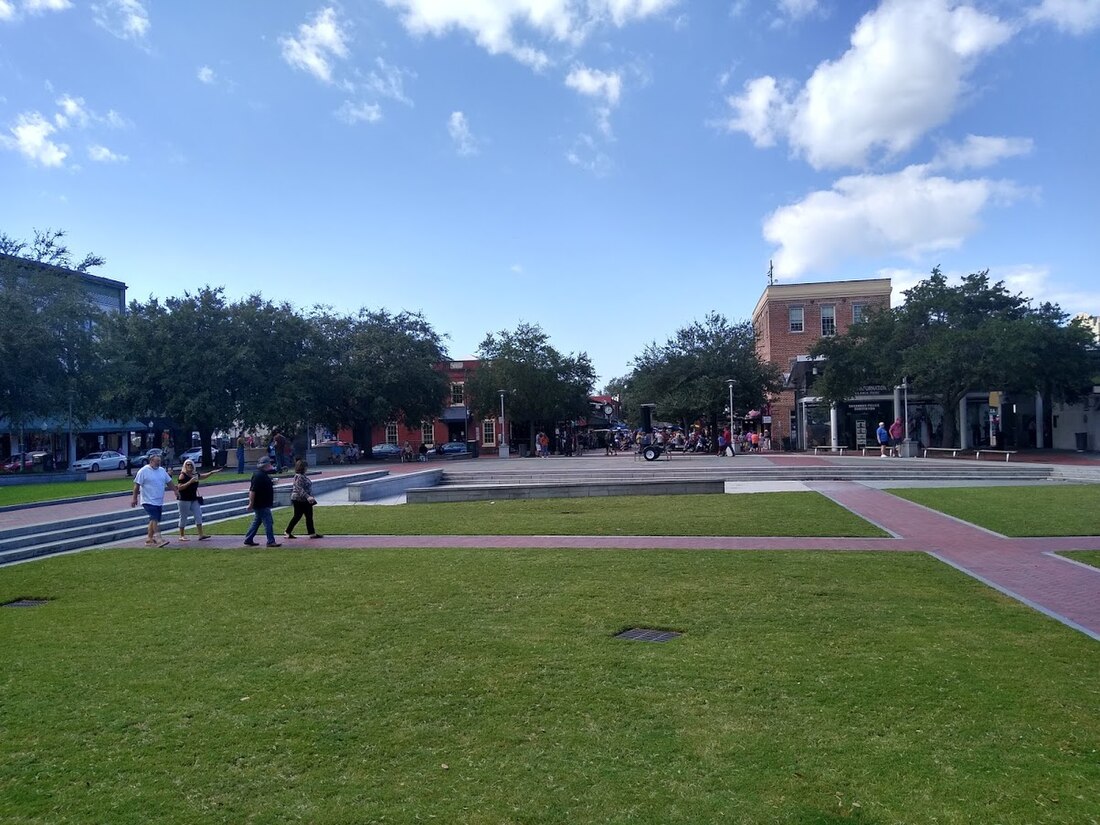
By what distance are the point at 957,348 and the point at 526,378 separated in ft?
87.0

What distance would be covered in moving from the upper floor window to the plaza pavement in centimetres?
4299


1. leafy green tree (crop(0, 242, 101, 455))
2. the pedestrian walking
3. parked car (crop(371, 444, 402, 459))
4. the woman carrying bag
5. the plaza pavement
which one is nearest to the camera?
the plaza pavement

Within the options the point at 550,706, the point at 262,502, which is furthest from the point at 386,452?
the point at 550,706

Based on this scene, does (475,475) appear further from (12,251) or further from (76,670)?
(76,670)

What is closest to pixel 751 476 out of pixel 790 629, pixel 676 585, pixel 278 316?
pixel 676 585

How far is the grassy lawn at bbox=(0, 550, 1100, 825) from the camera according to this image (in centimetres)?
412

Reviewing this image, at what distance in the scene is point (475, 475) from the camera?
30.2 m

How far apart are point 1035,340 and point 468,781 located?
3554cm

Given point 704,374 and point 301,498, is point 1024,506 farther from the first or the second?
point 704,374

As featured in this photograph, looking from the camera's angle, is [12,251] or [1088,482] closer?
[1088,482]

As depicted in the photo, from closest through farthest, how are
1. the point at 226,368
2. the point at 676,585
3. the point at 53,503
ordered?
the point at 676,585 < the point at 53,503 < the point at 226,368

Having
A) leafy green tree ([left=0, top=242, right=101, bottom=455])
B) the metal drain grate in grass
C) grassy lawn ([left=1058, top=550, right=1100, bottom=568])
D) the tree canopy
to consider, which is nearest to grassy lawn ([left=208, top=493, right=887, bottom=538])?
grassy lawn ([left=1058, top=550, right=1100, bottom=568])

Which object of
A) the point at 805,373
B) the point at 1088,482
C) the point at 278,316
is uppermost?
the point at 278,316

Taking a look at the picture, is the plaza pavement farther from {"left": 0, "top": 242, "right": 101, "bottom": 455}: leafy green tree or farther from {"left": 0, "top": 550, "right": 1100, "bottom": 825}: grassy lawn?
{"left": 0, "top": 242, "right": 101, "bottom": 455}: leafy green tree
